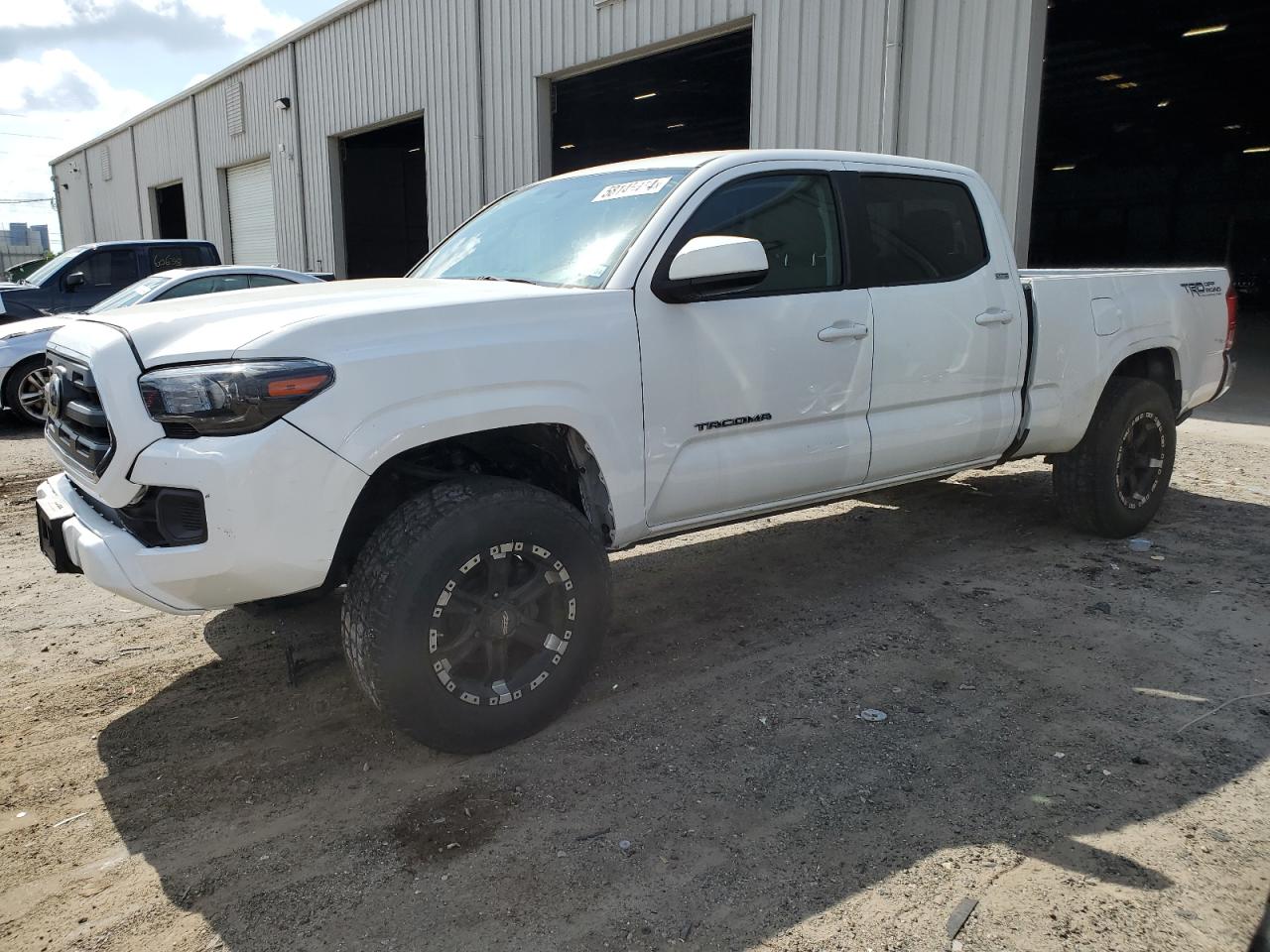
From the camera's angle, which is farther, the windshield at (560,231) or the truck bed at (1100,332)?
the truck bed at (1100,332)

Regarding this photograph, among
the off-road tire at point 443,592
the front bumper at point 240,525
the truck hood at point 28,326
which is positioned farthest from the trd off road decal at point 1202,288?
the truck hood at point 28,326

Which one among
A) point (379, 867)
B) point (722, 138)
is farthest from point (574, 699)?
point (722, 138)

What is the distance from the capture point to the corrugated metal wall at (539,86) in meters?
8.99

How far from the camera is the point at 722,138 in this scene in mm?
25562

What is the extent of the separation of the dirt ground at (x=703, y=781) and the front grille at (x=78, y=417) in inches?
42.4

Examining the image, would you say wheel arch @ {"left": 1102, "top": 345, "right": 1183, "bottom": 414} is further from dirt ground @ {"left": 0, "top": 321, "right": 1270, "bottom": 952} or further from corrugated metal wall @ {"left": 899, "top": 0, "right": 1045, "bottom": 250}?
corrugated metal wall @ {"left": 899, "top": 0, "right": 1045, "bottom": 250}

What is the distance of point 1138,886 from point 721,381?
2.08 m

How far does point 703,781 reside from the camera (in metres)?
3.02

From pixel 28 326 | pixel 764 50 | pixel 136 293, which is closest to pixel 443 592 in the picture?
pixel 136 293

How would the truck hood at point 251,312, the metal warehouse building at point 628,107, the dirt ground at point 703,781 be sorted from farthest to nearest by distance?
1. the metal warehouse building at point 628,107
2. the truck hood at point 251,312
3. the dirt ground at point 703,781

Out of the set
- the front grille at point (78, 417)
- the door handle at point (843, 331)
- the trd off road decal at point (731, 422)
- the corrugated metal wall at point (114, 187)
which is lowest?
the trd off road decal at point (731, 422)

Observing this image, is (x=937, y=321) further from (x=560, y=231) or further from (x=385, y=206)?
(x=385, y=206)

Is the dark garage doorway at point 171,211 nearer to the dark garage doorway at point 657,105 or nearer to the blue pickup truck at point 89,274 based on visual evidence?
the dark garage doorway at point 657,105

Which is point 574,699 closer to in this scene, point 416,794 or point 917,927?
point 416,794
